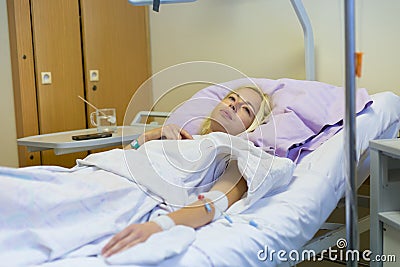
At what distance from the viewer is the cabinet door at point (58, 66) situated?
2.60m

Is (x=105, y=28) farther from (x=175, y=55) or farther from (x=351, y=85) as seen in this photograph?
(x=351, y=85)

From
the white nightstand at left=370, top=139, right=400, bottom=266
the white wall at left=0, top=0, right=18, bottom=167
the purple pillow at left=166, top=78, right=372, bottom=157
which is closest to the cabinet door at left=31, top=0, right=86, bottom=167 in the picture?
the white wall at left=0, top=0, right=18, bottom=167

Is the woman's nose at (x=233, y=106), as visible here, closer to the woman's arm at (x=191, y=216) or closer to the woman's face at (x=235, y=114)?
the woman's face at (x=235, y=114)

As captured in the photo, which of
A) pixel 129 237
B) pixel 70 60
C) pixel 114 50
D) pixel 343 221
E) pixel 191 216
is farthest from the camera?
pixel 114 50

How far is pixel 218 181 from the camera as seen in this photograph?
4.43ft

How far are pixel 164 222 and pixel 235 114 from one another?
0.61m

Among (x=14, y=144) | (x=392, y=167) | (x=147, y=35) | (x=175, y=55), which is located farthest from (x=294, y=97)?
(x=14, y=144)

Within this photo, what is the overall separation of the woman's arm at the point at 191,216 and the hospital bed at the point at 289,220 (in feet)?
0.10

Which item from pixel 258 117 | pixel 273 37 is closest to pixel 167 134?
pixel 258 117

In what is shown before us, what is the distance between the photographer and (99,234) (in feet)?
3.49

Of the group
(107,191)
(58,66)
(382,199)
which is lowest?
(382,199)

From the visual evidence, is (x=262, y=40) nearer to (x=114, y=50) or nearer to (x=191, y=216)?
(x=114, y=50)

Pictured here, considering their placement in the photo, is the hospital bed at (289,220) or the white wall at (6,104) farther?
the white wall at (6,104)

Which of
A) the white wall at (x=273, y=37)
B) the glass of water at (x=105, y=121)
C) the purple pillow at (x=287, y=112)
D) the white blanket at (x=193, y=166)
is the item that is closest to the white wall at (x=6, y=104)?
the glass of water at (x=105, y=121)
